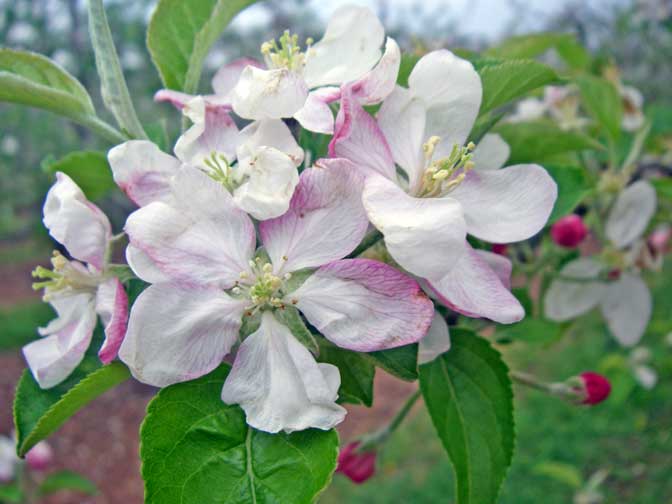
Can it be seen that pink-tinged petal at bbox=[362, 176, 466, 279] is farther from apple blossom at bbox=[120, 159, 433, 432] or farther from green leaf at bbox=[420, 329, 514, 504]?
green leaf at bbox=[420, 329, 514, 504]

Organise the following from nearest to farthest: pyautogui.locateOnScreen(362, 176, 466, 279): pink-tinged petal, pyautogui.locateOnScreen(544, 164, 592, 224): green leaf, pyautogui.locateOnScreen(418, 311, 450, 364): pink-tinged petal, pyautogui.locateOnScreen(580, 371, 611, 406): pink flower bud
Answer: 1. pyautogui.locateOnScreen(362, 176, 466, 279): pink-tinged petal
2. pyautogui.locateOnScreen(418, 311, 450, 364): pink-tinged petal
3. pyautogui.locateOnScreen(544, 164, 592, 224): green leaf
4. pyautogui.locateOnScreen(580, 371, 611, 406): pink flower bud

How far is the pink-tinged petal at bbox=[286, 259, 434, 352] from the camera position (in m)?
0.75

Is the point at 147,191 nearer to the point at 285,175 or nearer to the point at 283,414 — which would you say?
the point at 285,175

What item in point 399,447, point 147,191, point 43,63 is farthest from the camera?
point 399,447

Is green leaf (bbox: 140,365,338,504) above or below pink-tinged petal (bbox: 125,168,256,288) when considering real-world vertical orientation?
below

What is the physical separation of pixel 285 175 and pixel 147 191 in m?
0.20

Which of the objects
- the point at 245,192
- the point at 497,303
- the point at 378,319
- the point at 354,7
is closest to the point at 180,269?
the point at 245,192

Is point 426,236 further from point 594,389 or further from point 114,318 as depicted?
point 594,389

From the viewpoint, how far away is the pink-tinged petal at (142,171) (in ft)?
2.74

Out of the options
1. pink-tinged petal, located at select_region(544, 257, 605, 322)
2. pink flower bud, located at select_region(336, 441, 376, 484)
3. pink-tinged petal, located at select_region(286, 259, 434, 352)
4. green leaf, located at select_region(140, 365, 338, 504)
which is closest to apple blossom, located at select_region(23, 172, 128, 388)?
green leaf, located at select_region(140, 365, 338, 504)

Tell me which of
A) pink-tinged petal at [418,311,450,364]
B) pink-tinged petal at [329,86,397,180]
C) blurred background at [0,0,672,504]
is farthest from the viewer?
blurred background at [0,0,672,504]

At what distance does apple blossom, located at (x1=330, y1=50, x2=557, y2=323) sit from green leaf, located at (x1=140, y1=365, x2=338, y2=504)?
244mm

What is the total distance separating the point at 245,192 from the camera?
0.76m

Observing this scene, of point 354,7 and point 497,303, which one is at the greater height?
point 354,7
